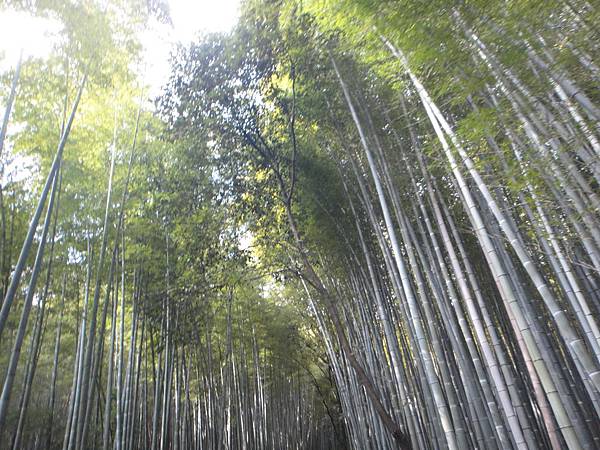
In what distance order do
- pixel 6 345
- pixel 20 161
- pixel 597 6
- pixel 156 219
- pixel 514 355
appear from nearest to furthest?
pixel 597 6 → pixel 514 355 → pixel 20 161 → pixel 156 219 → pixel 6 345

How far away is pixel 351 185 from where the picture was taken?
4.52 metres

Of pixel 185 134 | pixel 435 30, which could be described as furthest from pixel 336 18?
pixel 185 134

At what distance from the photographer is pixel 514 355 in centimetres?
415

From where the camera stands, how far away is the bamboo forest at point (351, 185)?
6.79 ft

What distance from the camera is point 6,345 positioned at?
6910mm

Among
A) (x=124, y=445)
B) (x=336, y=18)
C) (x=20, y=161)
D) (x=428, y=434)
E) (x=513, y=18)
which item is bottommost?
(x=428, y=434)

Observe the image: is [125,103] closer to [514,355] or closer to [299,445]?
[514,355]

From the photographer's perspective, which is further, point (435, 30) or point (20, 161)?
point (20, 161)

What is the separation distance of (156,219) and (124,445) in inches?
99.3

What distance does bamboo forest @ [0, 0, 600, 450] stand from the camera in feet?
6.79

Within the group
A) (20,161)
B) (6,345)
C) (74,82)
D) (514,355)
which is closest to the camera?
(74,82)

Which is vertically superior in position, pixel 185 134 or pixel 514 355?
pixel 185 134

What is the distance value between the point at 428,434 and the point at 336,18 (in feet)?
12.6

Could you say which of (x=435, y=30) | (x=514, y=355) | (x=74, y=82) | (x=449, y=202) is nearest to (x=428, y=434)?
(x=514, y=355)
